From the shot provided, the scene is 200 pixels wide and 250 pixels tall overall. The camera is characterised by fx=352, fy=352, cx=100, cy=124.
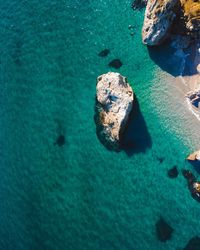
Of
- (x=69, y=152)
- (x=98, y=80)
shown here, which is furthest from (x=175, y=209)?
(x=98, y=80)

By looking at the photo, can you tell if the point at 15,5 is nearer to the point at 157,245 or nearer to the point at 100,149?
the point at 100,149

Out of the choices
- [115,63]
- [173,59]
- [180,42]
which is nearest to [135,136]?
[115,63]

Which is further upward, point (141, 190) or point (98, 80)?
point (98, 80)

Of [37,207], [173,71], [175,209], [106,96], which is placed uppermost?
[173,71]

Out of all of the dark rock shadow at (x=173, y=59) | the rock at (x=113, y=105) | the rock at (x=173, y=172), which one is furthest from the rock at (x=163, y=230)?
the dark rock shadow at (x=173, y=59)

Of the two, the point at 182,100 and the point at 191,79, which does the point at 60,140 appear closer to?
the point at 182,100
